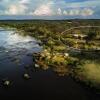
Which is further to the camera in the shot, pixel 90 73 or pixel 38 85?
pixel 90 73

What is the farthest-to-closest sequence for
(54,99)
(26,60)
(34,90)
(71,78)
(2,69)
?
(26,60) < (2,69) < (71,78) < (34,90) < (54,99)

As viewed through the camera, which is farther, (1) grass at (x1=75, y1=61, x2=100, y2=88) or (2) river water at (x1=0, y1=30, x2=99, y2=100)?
(1) grass at (x1=75, y1=61, x2=100, y2=88)

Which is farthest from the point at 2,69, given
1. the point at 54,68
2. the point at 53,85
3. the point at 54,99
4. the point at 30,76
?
the point at 54,99

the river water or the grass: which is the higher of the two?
the grass

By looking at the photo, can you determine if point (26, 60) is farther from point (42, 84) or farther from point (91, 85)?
point (91, 85)

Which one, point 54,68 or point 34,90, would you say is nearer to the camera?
point 34,90

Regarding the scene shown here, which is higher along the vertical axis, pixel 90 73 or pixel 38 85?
pixel 90 73

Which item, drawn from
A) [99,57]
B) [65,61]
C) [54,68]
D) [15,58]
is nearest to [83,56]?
[99,57]

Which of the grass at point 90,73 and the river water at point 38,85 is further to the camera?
the grass at point 90,73

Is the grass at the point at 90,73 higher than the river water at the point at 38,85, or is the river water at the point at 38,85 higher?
the grass at the point at 90,73

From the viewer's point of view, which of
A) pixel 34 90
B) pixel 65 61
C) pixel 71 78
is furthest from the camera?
pixel 65 61
